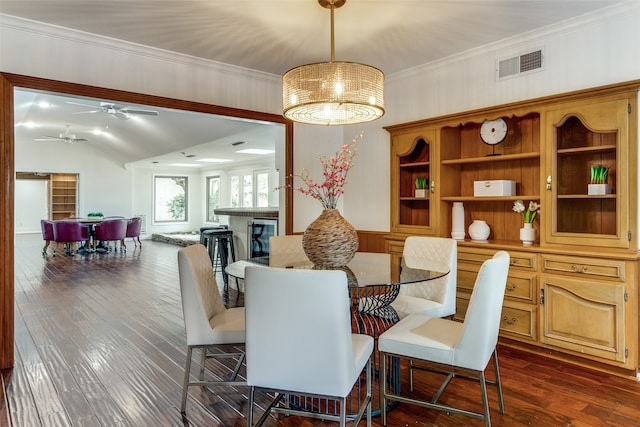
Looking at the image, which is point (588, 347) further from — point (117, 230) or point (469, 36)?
point (117, 230)

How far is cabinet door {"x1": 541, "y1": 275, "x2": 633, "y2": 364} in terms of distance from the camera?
275 cm

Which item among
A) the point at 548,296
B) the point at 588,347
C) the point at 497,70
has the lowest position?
the point at 588,347

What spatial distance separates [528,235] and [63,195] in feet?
43.0

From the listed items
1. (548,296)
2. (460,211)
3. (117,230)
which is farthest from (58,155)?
(548,296)

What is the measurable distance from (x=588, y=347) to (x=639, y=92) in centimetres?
182

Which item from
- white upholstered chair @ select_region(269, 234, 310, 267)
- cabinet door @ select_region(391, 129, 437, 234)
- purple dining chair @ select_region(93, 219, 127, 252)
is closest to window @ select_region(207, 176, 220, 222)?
purple dining chair @ select_region(93, 219, 127, 252)

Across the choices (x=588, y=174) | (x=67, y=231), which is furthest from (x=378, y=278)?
(x=67, y=231)

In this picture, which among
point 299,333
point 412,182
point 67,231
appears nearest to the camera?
point 299,333

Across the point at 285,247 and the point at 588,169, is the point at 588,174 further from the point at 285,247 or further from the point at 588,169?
the point at 285,247

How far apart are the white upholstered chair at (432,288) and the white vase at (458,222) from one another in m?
0.71

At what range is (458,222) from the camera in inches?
151

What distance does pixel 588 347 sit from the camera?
9.43 ft

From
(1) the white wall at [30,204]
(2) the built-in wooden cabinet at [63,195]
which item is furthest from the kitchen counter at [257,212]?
(1) the white wall at [30,204]

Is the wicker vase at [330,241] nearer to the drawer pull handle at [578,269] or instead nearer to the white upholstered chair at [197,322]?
the white upholstered chair at [197,322]
